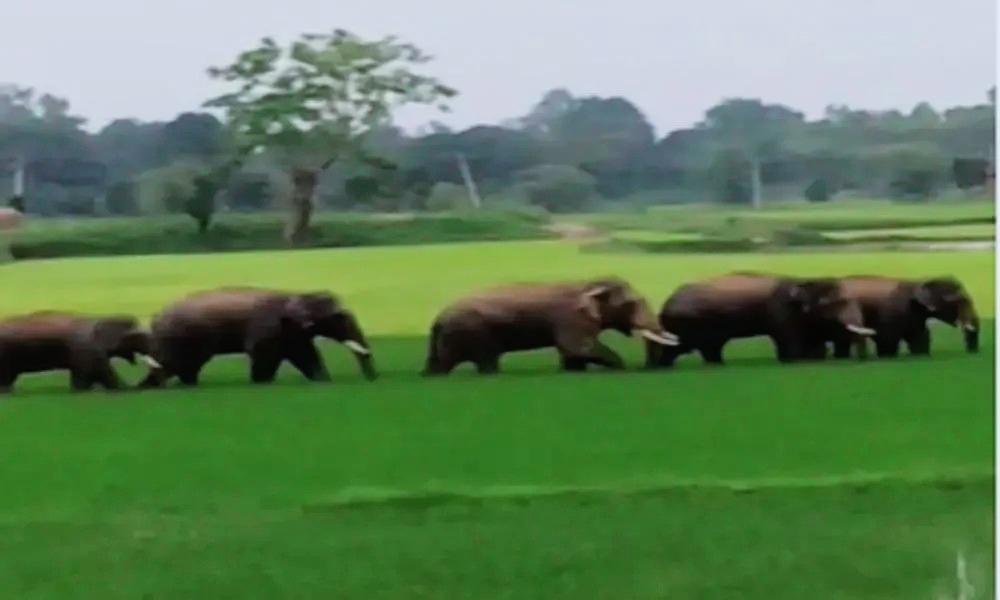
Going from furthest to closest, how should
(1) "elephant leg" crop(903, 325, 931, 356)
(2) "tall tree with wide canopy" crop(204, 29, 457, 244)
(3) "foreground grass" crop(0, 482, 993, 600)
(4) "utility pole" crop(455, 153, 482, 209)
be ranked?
(1) "elephant leg" crop(903, 325, 931, 356) → (4) "utility pole" crop(455, 153, 482, 209) → (2) "tall tree with wide canopy" crop(204, 29, 457, 244) → (3) "foreground grass" crop(0, 482, 993, 600)

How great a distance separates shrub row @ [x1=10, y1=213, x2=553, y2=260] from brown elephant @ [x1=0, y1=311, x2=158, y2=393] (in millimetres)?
86

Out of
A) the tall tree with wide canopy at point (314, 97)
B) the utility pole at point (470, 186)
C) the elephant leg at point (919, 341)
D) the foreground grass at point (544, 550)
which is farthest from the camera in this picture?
the elephant leg at point (919, 341)

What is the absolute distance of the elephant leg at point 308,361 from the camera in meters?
2.13

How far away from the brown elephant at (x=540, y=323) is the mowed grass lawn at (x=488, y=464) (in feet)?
0.07

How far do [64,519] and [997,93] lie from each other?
1.25 metres

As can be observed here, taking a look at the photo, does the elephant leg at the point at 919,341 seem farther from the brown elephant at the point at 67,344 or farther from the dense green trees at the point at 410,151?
the brown elephant at the point at 67,344

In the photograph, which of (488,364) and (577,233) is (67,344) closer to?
(488,364)

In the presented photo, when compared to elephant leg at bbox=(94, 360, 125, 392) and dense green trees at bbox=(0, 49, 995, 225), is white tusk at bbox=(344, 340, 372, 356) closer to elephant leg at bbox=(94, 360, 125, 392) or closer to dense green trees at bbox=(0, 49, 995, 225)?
dense green trees at bbox=(0, 49, 995, 225)

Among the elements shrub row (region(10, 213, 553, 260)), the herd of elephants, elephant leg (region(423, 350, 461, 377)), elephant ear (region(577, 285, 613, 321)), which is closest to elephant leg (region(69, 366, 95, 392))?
the herd of elephants

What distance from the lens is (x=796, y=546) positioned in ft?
5.80

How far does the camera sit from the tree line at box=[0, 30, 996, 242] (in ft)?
6.64

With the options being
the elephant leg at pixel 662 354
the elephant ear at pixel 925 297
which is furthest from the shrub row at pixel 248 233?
the elephant ear at pixel 925 297

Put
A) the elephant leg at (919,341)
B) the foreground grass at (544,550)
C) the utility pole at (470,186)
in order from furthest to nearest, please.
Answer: the elephant leg at (919,341), the utility pole at (470,186), the foreground grass at (544,550)

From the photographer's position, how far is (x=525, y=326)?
218 centimetres
